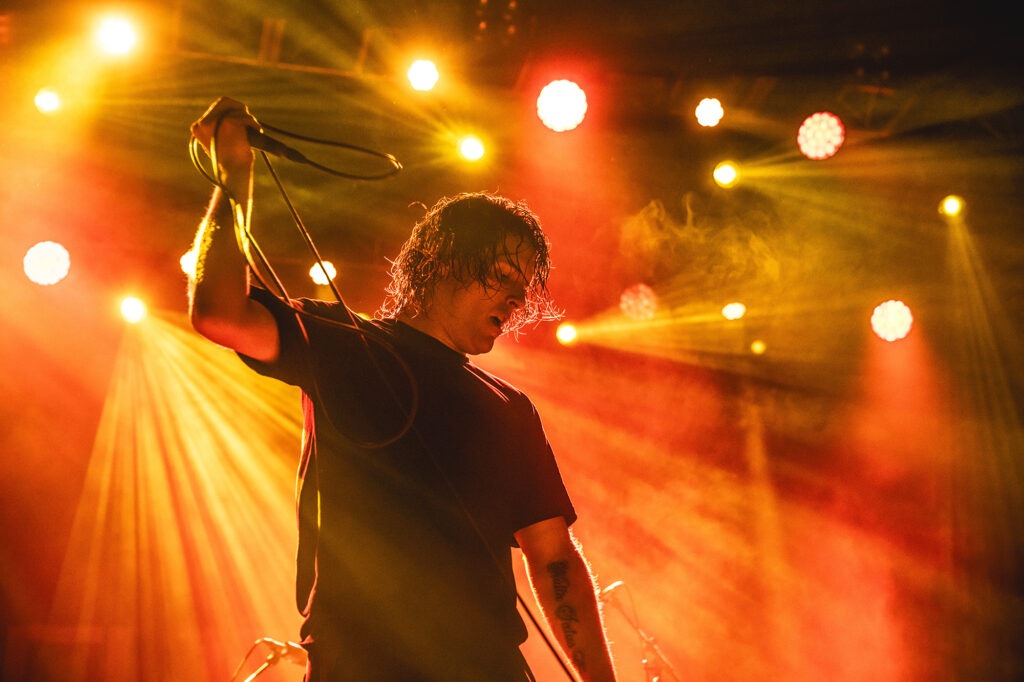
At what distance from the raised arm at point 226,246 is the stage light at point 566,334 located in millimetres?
5294

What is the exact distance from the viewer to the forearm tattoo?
6.28ft

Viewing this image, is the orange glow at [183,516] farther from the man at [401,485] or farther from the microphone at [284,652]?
the man at [401,485]

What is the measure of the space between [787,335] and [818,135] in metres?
2.02

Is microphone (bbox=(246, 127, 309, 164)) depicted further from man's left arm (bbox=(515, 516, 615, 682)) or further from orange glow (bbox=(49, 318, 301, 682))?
orange glow (bbox=(49, 318, 301, 682))

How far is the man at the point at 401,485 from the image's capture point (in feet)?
4.71

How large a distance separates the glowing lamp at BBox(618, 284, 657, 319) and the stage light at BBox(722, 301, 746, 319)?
2.10 ft

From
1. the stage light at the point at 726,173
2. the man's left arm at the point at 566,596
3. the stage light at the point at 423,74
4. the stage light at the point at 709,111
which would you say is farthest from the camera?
the stage light at the point at 726,173

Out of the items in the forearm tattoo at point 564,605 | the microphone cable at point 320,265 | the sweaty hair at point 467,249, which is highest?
the sweaty hair at point 467,249

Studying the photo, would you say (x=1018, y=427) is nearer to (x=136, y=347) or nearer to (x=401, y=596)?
(x=401, y=596)

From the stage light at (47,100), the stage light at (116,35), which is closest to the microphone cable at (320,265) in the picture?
the stage light at (116,35)

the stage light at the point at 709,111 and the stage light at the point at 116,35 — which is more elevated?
the stage light at the point at 116,35

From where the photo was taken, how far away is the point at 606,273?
6.50 m

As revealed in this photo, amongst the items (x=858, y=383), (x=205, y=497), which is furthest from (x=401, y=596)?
(x=858, y=383)

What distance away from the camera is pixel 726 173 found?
5.93 m
